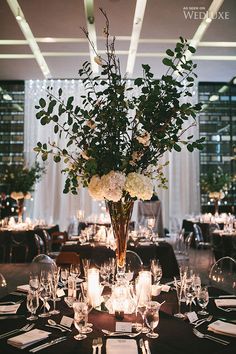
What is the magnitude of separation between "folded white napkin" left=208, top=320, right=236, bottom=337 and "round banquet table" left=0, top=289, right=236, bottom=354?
3 centimetres

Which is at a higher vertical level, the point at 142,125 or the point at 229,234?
the point at 142,125

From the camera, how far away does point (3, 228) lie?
285 inches

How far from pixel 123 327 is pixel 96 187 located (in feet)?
2.30

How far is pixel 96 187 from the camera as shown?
1887 millimetres

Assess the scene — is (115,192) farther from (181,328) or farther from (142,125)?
(181,328)

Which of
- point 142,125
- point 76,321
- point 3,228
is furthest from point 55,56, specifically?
point 76,321

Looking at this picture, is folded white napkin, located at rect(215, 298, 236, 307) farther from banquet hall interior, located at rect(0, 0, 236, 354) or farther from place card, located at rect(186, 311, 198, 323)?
place card, located at rect(186, 311, 198, 323)

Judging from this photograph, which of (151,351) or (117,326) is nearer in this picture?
(151,351)

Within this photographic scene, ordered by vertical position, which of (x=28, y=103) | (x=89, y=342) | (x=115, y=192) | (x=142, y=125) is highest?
(x=28, y=103)

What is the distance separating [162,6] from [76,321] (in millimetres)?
5596

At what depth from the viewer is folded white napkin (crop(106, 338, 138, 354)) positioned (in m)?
1.53

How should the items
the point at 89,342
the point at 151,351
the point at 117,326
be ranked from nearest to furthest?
the point at 151,351, the point at 89,342, the point at 117,326

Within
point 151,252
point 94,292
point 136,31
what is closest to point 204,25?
point 136,31

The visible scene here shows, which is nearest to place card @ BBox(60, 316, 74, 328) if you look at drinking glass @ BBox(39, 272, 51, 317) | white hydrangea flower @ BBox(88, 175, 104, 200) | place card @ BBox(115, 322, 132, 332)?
drinking glass @ BBox(39, 272, 51, 317)
